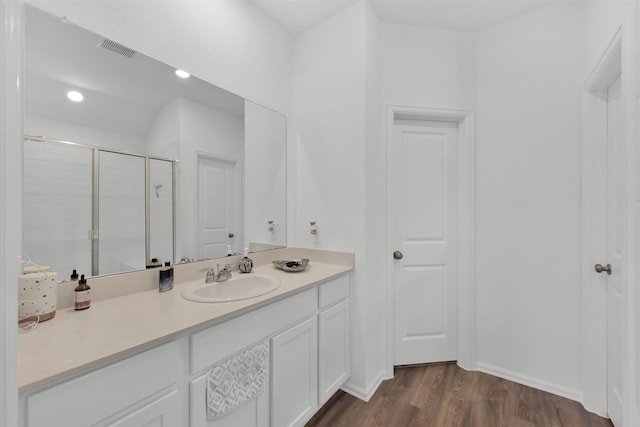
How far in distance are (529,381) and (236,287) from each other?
84.4 inches

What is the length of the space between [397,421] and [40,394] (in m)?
1.67

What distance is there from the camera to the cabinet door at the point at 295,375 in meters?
1.30

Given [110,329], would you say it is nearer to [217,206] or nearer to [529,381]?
[217,206]

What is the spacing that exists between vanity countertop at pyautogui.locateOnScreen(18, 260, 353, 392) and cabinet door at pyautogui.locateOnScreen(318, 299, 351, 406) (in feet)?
1.43

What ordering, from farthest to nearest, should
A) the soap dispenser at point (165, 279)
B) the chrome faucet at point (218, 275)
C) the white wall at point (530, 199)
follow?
the white wall at point (530, 199) < the chrome faucet at point (218, 275) < the soap dispenser at point (165, 279)

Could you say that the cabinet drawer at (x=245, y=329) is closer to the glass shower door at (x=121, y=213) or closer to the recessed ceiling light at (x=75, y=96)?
the glass shower door at (x=121, y=213)

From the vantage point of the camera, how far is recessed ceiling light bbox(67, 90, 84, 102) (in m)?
1.15

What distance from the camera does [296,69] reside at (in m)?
2.22

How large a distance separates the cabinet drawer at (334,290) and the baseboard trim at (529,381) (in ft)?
4.25

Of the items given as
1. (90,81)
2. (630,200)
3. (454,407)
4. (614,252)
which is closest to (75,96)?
(90,81)

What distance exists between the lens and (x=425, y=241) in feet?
7.34

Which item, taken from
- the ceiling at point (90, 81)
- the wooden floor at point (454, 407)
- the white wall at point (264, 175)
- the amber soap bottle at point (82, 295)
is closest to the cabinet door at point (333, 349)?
the wooden floor at point (454, 407)

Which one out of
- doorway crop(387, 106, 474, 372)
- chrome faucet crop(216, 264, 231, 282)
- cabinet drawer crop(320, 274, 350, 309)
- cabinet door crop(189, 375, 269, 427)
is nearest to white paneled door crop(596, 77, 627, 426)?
doorway crop(387, 106, 474, 372)

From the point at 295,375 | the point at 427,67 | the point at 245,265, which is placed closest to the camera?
the point at 295,375
